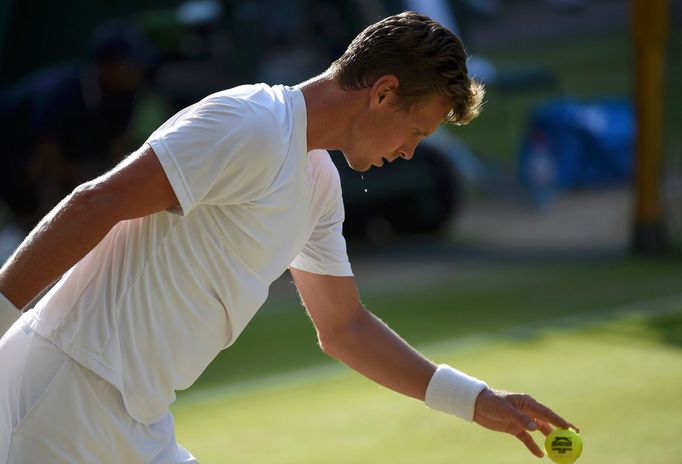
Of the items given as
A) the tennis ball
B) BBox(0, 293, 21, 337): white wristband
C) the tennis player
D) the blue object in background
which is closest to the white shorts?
the tennis player

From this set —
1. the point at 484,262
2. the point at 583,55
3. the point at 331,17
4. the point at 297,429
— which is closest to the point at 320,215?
the point at 297,429

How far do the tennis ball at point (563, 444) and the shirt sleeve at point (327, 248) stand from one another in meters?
0.76

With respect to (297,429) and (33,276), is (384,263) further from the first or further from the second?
(33,276)

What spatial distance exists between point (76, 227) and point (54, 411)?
47cm

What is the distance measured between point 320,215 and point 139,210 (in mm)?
731

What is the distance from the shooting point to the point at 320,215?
333 centimetres

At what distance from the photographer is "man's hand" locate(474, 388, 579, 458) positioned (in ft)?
11.0

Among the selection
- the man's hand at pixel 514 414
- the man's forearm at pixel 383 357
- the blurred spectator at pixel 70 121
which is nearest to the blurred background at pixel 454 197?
the blurred spectator at pixel 70 121

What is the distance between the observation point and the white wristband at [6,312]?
8.68 feet

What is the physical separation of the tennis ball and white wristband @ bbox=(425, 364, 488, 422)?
9.8 inches

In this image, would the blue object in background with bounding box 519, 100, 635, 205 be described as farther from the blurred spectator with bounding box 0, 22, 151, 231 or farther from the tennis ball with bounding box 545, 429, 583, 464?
the tennis ball with bounding box 545, 429, 583, 464

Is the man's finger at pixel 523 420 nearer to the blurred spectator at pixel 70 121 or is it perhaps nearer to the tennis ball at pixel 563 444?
the tennis ball at pixel 563 444

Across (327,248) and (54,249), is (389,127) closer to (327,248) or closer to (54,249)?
(327,248)

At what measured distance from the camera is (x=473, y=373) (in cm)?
780
